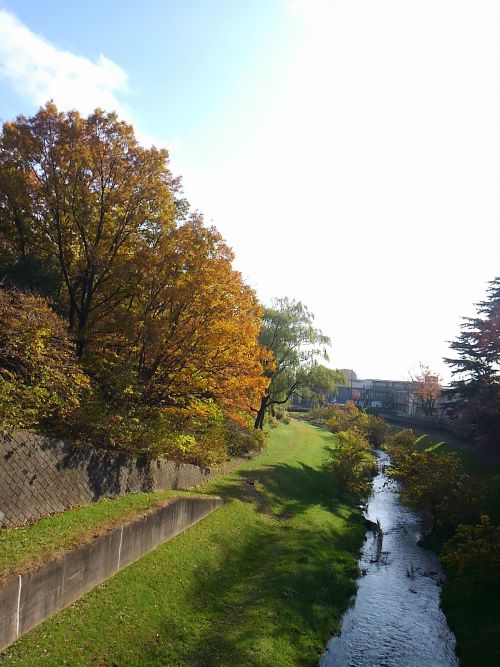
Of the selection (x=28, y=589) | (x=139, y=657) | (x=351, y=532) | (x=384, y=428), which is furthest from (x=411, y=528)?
(x=384, y=428)

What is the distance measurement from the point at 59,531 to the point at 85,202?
12736 millimetres

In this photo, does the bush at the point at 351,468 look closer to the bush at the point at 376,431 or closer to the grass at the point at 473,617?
the grass at the point at 473,617

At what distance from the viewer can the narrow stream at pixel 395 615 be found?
1259 centimetres

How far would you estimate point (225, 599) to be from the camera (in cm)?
1340

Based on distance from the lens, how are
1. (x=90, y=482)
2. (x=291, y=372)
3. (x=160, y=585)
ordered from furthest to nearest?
1. (x=291, y=372)
2. (x=90, y=482)
3. (x=160, y=585)

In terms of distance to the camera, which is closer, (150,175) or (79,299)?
(150,175)

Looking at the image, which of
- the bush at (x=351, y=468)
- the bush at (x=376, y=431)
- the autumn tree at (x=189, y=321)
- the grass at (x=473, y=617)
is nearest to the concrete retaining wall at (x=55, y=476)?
the autumn tree at (x=189, y=321)

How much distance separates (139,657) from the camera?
31.7 ft

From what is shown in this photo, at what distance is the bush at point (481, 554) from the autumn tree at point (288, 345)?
24181 millimetres

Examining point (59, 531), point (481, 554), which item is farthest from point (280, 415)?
point (59, 531)

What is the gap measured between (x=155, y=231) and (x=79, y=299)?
4663 mm

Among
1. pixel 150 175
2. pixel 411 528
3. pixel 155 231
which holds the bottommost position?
pixel 411 528

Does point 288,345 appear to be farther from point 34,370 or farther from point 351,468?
point 34,370

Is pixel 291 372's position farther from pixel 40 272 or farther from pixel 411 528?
pixel 40 272
